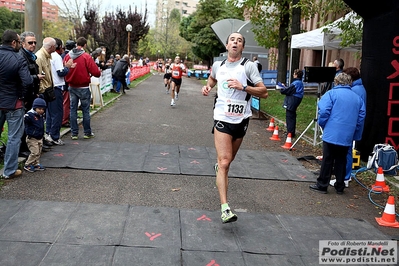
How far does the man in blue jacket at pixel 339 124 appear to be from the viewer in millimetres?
6012

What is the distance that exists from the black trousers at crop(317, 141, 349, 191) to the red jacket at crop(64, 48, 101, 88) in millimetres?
5154

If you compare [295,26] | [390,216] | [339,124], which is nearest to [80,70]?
[339,124]

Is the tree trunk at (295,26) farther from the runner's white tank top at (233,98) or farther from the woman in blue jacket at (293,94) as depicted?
the runner's white tank top at (233,98)

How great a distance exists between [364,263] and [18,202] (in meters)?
4.02

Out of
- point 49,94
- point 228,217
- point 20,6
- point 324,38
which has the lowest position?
point 228,217

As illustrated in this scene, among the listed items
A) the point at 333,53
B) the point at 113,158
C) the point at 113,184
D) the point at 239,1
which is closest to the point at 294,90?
the point at 113,158

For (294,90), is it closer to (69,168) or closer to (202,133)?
(202,133)

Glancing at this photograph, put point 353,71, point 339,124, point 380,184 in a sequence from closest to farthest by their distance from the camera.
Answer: point 339,124 < point 380,184 < point 353,71

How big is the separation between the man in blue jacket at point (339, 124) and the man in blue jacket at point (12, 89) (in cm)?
442

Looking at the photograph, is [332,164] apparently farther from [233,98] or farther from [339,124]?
[233,98]

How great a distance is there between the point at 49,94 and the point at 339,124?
16.9 feet

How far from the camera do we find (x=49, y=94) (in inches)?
297

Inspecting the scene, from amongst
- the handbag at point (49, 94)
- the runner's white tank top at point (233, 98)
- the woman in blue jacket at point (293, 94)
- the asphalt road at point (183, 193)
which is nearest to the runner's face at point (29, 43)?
the handbag at point (49, 94)

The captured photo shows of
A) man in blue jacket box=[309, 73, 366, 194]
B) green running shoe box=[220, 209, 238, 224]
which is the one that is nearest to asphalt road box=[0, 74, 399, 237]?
man in blue jacket box=[309, 73, 366, 194]
